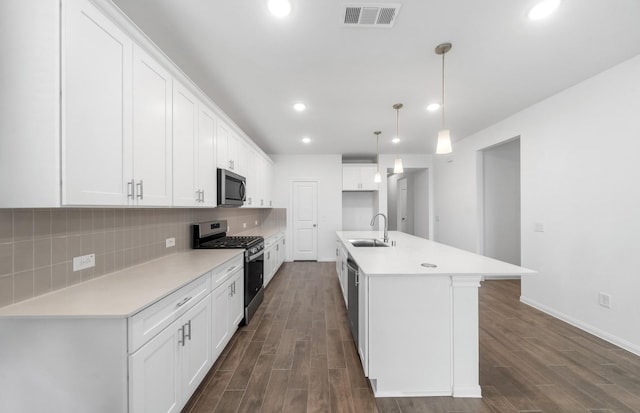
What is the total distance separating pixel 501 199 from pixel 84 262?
5.92 m

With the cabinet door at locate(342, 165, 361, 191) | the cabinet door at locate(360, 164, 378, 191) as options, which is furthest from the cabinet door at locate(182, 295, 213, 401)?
the cabinet door at locate(360, 164, 378, 191)

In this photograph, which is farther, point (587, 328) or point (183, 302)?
point (587, 328)

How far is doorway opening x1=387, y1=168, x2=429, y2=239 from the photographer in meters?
6.15

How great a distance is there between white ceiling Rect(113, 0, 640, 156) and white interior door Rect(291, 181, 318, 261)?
2639 mm

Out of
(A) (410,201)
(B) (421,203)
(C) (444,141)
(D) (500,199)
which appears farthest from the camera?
(A) (410,201)

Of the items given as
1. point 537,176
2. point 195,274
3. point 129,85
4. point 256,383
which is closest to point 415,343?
point 256,383

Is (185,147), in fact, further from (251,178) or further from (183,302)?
(251,178)

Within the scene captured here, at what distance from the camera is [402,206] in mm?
7699

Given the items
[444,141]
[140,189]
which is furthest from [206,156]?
[444,141]

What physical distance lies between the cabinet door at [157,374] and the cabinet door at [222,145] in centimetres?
188

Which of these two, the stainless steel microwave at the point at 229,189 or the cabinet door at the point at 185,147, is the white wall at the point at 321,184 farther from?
the cabinet door at the point at 185,147

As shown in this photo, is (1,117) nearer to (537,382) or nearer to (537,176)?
(537,382)

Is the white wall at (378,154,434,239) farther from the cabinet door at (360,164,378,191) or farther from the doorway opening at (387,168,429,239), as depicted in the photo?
the cabinet door at (360,164,378,191)

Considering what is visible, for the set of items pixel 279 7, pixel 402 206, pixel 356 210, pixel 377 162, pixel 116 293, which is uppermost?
pixel 279 7
